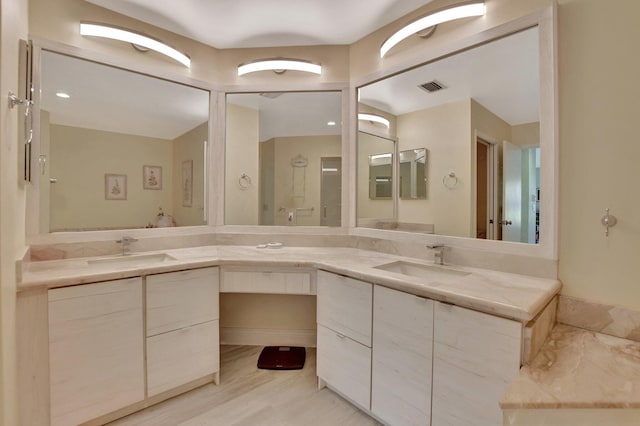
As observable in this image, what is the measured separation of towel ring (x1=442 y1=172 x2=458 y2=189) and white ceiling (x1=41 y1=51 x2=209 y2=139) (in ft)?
5.92

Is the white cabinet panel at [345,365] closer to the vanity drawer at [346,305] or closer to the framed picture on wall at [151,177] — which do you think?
the vanity drawer at [346,305]

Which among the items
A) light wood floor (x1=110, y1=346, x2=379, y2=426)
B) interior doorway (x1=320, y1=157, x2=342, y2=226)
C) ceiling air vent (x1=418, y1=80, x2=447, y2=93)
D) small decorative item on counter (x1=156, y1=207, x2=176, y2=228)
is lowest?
light wood floor (x1=110, y1=346, x2=379, y2=426)

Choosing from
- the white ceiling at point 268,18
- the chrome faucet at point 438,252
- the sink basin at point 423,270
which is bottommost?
the sink basin at point 423,270

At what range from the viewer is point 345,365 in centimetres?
169

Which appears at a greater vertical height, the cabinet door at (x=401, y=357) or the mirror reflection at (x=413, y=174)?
the mirror reflection at (x=413, y=174)

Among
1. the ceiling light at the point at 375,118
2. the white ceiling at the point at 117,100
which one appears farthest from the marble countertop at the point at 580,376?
the white ceiling at the point at 117,100

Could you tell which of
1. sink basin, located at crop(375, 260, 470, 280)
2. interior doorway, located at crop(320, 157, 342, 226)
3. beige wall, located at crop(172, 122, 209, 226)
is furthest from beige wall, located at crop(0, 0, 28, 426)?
interior doorway, located at crop(320, 157, 342, 226)

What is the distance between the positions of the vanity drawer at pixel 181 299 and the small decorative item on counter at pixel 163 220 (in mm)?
635

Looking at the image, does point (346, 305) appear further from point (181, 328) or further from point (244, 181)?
point (244, 181)

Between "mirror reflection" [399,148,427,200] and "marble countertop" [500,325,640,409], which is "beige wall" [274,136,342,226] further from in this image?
"marble countertop" [500,325,640,409]

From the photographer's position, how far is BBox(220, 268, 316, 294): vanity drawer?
1.86m

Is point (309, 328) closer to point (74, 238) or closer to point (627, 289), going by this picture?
point (74, 238)

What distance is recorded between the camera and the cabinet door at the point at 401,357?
1.32 meters


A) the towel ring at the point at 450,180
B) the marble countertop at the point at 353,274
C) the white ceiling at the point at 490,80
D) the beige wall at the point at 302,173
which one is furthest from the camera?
the beige wall at the point at 302,173
